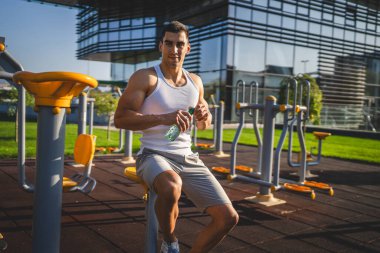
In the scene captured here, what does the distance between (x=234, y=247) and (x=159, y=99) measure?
139 cm

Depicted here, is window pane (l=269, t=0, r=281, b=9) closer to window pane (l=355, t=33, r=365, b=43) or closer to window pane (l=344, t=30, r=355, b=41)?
window pane (l=344, t=30, r=355, b=41)

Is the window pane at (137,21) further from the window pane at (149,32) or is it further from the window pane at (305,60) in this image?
the window pane at (305,60)

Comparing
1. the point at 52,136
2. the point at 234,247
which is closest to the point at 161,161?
the point at 52,136

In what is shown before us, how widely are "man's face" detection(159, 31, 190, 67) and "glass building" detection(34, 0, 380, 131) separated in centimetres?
1469

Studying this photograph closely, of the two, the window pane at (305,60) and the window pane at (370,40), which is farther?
the window pane at (370,40)

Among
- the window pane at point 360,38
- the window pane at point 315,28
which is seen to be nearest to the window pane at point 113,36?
the window pane at point 315,28

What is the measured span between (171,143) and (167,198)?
40 centimetres

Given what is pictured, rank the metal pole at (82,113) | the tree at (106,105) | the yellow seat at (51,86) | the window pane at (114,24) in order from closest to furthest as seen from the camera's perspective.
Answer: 1. the yellow seat at (51,86)
2. the metal pole at (82,113)
3. the tree at (106,105)
4. the window pane at (114,24)

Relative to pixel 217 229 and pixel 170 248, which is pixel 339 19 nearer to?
pixel 217 229

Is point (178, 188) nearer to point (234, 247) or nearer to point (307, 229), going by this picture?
point (234, 247)

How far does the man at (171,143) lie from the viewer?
1915 mm

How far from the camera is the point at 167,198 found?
73.0 inches

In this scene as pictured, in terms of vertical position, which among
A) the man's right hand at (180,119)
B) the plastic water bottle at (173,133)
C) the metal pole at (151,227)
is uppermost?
the man's right hand at (180,119)

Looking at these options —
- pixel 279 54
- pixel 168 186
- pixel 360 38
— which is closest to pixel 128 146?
pixel 168 186
